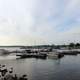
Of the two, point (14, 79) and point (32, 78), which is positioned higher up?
point (14, 79)

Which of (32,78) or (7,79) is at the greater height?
(7,79)

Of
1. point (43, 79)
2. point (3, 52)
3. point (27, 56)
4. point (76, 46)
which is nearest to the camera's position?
point (43, 79)

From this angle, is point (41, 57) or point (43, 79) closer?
point (43, 79)

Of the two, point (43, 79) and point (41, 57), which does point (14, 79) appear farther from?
point (41, 57)

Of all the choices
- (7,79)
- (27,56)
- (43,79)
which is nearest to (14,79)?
(7,79)

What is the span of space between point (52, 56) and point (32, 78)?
1196 inches

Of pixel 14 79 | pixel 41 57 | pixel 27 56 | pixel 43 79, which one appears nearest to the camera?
pixel 14 79

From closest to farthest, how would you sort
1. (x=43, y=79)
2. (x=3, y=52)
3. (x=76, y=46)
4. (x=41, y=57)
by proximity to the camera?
(x=43, y=79) → (x=41, y=57) → (x=3, y=52) → (x=76, y=46)

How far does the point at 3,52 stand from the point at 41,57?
3267 centimetres

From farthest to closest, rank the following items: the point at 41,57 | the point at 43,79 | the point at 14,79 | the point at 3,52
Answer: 1. the point at 3,52
2. the point at 41,57
3. the point at 43,79
4. the point at 14,79

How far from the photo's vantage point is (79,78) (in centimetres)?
1933

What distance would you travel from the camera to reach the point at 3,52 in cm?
7488

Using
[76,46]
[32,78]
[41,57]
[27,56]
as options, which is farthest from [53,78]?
[76,46]

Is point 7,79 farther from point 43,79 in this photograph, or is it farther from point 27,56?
point 27,56
